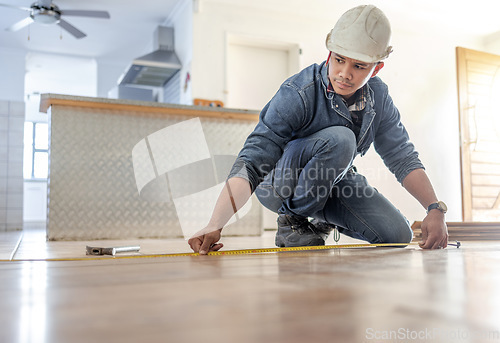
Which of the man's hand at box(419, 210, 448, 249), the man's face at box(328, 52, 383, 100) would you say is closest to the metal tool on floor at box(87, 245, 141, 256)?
the man's face at box(328, 52, 383, 100)

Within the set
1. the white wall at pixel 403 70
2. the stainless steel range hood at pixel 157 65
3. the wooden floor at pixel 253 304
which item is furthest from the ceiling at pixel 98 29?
the wooden floor at pixel 253 304

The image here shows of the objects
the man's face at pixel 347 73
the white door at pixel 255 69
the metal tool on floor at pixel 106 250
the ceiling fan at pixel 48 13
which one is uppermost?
the ceiling fan at pixel 48 13

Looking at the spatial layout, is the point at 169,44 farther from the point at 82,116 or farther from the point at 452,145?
the point at 452,145

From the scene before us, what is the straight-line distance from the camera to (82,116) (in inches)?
121

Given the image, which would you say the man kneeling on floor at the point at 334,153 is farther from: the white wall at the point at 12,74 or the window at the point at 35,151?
the window at the point at 35,151

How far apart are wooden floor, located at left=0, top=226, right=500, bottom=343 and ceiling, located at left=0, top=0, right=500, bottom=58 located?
4863 millimetres

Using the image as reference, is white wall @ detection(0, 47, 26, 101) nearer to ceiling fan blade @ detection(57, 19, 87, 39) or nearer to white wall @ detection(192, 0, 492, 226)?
ceiling fan blade @ detection(57, 19, 87, 39)

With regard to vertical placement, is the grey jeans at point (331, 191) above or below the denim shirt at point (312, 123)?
below

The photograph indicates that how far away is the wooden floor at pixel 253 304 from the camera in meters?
0.43

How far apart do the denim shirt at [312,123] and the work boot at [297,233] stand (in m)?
0.33

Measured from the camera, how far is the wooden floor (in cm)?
43

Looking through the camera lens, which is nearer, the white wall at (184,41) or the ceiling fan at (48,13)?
the ceiling fan at (48,13)

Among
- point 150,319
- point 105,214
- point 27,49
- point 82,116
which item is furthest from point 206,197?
point 27,49

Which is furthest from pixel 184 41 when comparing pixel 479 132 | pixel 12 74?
pixel 479 132
